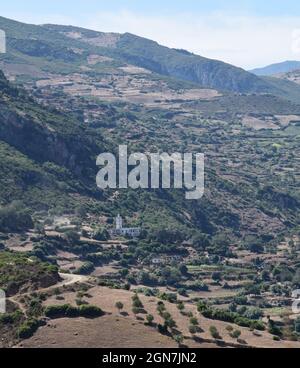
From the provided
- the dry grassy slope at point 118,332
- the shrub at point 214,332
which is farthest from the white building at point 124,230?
the shrub at point 214,332

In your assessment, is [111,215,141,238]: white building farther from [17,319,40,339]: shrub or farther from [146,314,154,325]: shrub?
[17,319,40,339]: shrub

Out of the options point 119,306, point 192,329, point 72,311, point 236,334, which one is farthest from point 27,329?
point 236,334

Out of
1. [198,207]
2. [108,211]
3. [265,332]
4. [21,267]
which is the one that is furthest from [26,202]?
[265,332]

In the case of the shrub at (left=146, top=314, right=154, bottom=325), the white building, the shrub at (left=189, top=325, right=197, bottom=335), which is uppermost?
the shrub at (left=146, top=314, right=154, bottom=325)

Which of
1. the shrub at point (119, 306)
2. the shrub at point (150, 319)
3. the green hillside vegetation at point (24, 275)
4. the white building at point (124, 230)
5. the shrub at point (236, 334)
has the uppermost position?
the green hillside vegetation at point (24, 275)

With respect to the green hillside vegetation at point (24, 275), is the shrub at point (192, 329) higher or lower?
lower

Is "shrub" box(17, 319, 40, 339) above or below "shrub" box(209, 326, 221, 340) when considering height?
above

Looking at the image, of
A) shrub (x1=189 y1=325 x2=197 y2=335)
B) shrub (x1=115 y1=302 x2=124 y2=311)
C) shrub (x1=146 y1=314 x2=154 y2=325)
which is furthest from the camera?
shrub (x1=115 y1=302 x2=124 y2=311)

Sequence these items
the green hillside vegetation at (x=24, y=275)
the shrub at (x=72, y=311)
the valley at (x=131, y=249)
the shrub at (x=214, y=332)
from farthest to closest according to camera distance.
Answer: the green hillside vegetation at (x=24, y=275)
the shrub at (x=72, y=311)
the valley at (x=131, y=249)
the shrub at (x=214, y=332)

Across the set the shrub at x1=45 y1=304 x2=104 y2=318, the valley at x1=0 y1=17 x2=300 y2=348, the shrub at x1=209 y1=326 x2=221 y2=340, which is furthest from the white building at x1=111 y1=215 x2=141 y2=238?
the shrub at x1=209 y1=326 x2=221 y2=340

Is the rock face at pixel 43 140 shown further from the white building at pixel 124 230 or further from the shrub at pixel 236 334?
the shrub at pixel 236 334
